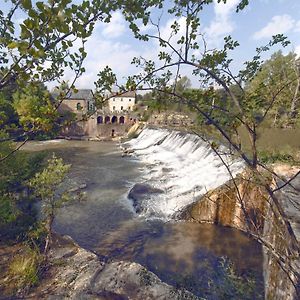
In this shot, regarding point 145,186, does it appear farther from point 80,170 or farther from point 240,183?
point 80,170

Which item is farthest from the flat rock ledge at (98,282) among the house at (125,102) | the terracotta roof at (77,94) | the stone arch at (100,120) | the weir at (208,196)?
the house at (125,102)

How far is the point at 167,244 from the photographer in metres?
11.0

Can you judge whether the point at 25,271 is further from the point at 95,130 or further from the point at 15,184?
the point at 95,130

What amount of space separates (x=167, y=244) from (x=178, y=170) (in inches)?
417

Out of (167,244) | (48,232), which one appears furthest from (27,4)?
(167,244)

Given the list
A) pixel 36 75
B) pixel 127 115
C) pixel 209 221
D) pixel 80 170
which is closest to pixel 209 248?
pixel 209 221

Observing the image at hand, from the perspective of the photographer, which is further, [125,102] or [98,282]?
[125,102]

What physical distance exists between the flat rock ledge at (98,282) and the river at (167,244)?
899mm

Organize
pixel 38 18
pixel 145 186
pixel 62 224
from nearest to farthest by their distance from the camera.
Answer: pixel 38 18 < pixel 62 224 < pixel 145 186

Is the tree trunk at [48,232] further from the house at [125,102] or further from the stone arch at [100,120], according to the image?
the house at [125,102]

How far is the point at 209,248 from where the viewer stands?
10656 millimetres

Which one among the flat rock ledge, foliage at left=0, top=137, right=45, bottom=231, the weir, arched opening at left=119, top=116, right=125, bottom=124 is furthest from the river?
arched opening at left=119, top=116, right=125, bottom=124

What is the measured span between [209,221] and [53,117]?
11202mm

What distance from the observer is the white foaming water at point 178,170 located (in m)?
14.7
